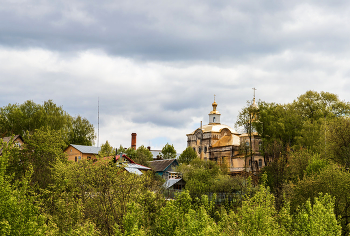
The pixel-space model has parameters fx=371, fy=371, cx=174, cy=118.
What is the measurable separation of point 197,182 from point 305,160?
14163 mm

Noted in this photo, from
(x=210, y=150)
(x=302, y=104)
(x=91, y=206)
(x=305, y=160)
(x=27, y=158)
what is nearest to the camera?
(x=91, y=206)

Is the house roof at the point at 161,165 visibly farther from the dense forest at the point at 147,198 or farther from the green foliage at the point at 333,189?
the green foliage at the point at 333,189

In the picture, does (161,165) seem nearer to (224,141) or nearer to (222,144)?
(222,144)

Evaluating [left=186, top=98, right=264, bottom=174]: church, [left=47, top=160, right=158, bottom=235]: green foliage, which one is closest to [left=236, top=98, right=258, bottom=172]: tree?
[left=186, top=98, right=264, bottom=174]: church

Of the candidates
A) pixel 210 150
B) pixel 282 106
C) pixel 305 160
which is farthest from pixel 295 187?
pixel 210 150

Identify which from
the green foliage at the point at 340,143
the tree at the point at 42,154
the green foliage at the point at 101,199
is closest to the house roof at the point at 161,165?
the green foliage at the point at 340,143

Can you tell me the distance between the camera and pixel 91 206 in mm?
23938

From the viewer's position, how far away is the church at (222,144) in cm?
6650

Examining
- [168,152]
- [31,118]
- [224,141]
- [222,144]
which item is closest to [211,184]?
[222,144]

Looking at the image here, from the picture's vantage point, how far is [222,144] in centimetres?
7794

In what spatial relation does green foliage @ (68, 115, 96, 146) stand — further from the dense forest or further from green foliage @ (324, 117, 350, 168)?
green foliage @ (324, 117, 350, 168)

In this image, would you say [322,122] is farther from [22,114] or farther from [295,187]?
[22,114]

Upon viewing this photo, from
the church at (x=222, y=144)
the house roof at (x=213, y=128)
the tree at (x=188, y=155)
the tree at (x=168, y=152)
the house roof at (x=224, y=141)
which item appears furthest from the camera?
the tree at (x=168, y=152)

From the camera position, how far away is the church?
2618 inches
